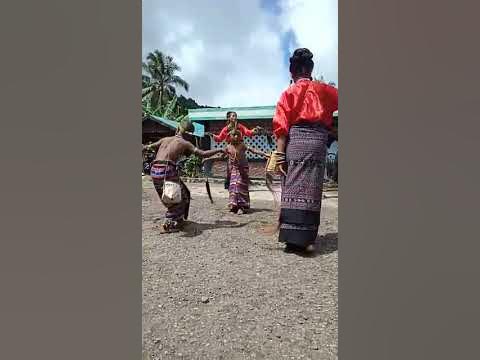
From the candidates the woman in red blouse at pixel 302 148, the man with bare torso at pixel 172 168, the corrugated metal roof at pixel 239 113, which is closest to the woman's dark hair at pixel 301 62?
the woman in red blouse at pixel 302 148

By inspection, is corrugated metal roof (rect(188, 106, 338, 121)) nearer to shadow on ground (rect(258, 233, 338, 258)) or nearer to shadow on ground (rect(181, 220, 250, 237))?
shadow on ground (rect(181, 220, 250, 237))

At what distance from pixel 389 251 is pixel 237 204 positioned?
3.13 m

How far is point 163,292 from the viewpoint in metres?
2.07

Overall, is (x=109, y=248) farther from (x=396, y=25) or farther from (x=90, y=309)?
(x=396, y=25)

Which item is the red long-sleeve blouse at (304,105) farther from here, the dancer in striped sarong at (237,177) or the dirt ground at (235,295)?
the dancer in striped sarong at (237,177)

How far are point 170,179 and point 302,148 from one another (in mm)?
1113

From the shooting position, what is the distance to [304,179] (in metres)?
2.22

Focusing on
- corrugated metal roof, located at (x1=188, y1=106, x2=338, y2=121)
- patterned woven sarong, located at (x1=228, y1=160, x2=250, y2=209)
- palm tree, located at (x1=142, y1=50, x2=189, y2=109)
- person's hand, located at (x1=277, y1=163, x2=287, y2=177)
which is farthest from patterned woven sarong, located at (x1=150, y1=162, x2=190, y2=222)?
palm tree, located at (x1=142, y1=50, x2=189, y2=109)

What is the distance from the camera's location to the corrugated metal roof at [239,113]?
6008mm

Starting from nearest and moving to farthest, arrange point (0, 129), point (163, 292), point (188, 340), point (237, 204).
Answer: point (0, 129) → point (188, 340) → point (163, 292) → point (237, 204)

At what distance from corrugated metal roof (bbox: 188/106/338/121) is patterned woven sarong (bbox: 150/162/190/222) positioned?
10.5 ft

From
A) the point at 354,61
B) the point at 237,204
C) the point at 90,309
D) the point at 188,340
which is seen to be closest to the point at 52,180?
the point at 90,309

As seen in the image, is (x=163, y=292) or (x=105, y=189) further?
(x=163, y=292)

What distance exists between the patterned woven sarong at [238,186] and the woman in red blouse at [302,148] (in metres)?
1.48
